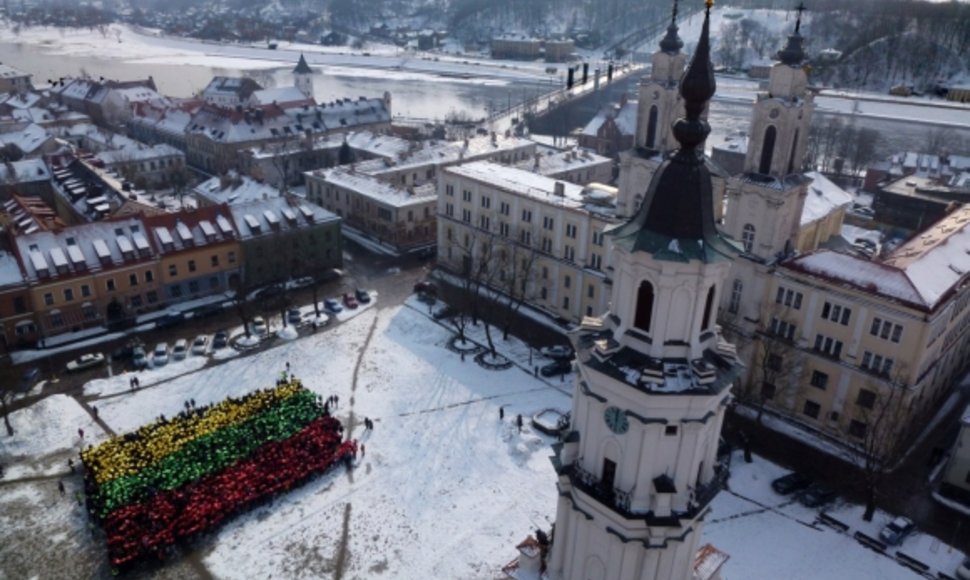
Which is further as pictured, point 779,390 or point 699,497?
point 779,390

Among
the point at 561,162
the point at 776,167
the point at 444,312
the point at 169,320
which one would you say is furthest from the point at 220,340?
the point at 561,162

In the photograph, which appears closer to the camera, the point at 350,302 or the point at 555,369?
the point at 555,369

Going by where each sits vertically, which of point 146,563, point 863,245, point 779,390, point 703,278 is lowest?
point 146,563

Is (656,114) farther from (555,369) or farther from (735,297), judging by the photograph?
(555,369)

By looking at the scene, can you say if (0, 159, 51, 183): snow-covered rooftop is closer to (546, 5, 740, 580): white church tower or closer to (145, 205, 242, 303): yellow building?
(145, 205, 242, 303): yellow building

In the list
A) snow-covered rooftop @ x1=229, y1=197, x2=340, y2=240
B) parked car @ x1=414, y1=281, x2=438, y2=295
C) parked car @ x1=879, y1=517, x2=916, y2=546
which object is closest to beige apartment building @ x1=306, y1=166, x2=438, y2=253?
snow-covered rooftop @ x1=229, y1=197, x2=340, y2=240

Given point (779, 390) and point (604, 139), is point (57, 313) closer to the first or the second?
point (779, 390)

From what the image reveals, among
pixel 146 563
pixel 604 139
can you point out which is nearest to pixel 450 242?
pixel 146 563
